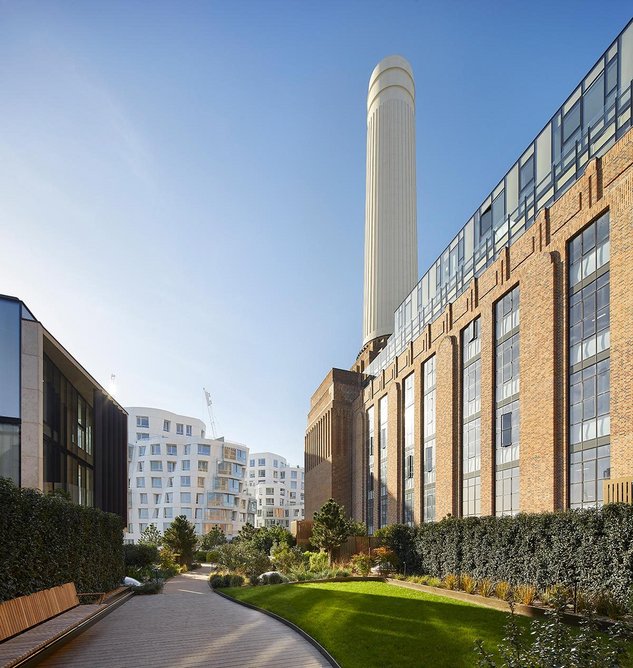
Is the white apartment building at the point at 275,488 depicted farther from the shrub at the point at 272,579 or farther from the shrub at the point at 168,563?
the shrub at the point at 272,579

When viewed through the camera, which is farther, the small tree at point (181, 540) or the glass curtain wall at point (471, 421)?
the small tree at point (181, 540)

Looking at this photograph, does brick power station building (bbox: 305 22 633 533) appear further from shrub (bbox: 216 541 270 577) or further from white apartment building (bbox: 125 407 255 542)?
white apartment building (bbox: 125 407 255 542)

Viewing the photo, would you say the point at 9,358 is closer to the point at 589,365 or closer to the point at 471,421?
the point at 589,365

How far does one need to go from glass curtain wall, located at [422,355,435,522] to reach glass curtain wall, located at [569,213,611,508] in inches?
574

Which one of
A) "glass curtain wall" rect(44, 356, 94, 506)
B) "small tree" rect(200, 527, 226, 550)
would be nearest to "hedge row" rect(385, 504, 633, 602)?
"glass curtain wall" rect(44, 356, 94, 506)

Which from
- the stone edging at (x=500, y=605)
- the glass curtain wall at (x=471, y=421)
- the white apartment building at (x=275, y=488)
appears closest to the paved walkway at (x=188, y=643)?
the stone edging at (x=500, y=605)

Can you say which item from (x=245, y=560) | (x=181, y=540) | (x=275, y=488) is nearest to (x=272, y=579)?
(x=245, y=560)

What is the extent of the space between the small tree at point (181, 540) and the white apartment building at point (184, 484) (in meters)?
49.6

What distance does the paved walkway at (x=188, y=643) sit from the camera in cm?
1166

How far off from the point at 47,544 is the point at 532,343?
17.0 m

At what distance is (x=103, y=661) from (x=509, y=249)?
826 inches

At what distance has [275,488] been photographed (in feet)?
484

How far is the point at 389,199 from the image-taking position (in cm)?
7269

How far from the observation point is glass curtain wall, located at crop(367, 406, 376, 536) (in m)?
48.0
